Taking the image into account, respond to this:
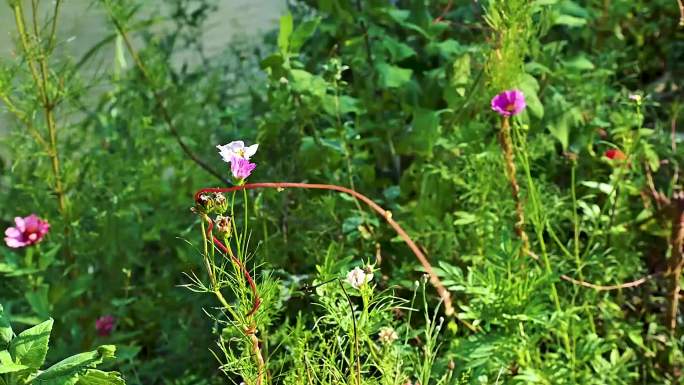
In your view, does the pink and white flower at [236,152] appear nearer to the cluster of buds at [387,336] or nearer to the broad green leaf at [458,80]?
the cluster of buds at [387,336]

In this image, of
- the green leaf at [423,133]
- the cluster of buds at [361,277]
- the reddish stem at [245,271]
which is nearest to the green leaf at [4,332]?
the reddish stem at [245,271]

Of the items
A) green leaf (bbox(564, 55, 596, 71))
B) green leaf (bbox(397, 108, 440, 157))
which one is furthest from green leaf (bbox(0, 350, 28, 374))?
green leaf (bbox(564, 55, 596, 71))

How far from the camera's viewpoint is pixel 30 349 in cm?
147

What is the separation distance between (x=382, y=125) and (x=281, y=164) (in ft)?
0.94

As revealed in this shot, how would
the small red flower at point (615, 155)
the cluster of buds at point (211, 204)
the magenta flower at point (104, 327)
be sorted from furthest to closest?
the magenta flower at point (104, 327) → the small red flower at point (615, 155) → the cluster of buds at point (211, 204)

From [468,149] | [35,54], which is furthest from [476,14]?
[35,54]

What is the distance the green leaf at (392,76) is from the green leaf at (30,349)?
107 cm

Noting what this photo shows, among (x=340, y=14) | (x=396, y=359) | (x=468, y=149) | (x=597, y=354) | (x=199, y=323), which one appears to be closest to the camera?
(x=396, y=359)

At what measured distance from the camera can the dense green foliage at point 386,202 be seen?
6.48 ft

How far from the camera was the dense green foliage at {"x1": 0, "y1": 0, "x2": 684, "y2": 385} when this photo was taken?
1.98 meters

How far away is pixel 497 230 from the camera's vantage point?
2.08 m

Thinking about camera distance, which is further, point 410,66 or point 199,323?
point 410,66

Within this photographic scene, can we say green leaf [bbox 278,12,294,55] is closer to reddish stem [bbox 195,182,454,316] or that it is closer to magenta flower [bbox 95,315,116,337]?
reddish stem [bbox 195,182,454,316]

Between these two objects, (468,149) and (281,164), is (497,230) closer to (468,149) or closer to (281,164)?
(468,149)
